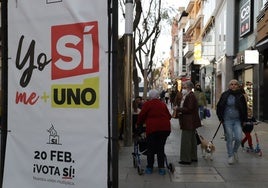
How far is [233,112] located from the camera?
966 cm

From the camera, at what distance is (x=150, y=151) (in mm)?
8625

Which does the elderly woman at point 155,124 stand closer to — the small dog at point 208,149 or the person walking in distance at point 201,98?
the small dog at point 208,149

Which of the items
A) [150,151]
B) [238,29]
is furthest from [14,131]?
[238,29]

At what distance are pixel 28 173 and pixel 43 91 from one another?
76 cm

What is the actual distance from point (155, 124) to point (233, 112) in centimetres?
206

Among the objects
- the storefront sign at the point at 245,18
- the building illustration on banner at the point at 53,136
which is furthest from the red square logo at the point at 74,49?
the storefront sign at the point at 245,18

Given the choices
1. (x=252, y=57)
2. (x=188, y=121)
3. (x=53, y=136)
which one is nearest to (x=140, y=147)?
(x=188, y=121)

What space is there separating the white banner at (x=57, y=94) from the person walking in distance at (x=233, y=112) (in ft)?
19.8

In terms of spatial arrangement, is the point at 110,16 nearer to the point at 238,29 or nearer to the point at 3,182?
the point at 3,182

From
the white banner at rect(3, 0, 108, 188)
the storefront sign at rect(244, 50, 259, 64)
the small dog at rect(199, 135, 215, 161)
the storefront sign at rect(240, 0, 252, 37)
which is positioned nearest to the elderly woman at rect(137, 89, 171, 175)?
the small dog at rect(199, 135, 215, 161)

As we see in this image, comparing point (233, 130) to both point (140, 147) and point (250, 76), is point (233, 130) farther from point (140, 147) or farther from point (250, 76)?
point (250, 76)

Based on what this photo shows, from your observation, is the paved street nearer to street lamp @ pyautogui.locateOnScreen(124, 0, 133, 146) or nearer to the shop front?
street lamp @ pyautogui.locateOnScreen(124, 0, 133, 146)

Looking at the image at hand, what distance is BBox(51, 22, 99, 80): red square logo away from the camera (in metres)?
3.91

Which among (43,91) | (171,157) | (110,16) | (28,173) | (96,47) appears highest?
(110,16)
